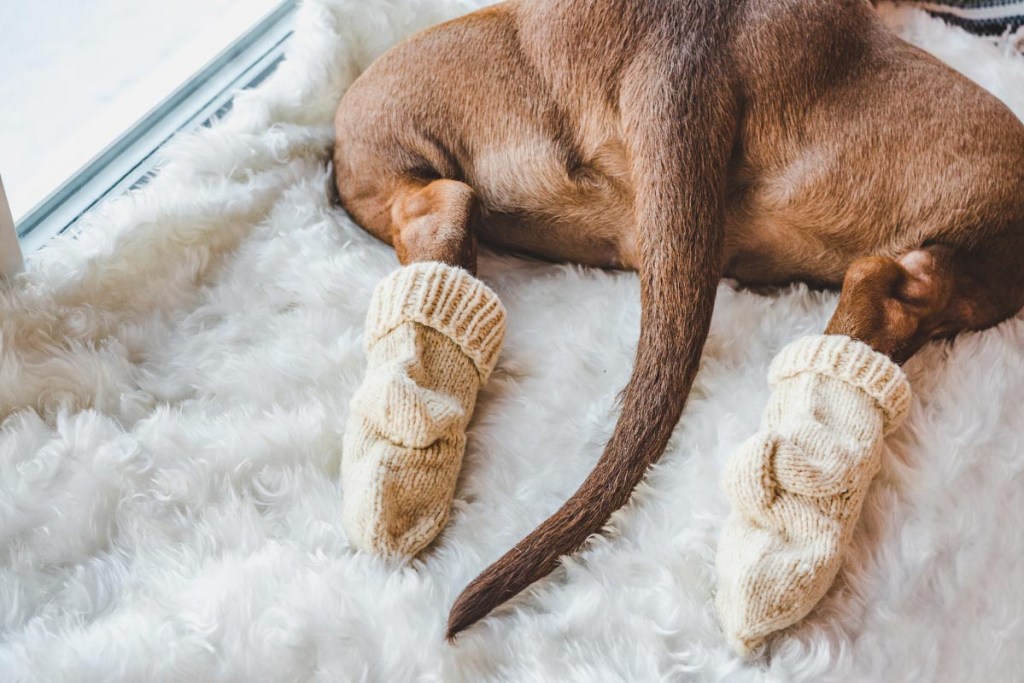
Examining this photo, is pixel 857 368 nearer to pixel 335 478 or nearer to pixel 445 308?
pixel 445 308

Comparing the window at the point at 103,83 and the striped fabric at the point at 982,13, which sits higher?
the window at the point at 103,83

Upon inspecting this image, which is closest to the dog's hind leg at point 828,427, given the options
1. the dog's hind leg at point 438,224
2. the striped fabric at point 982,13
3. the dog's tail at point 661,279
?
the dog's tail at point 661,279

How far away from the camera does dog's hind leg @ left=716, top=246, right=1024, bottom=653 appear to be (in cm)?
103

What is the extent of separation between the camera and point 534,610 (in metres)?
1.08

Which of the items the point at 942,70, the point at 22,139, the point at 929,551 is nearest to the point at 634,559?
the point at 929,551

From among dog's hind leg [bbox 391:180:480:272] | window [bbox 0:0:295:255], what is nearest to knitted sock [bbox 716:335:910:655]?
dog's hind leg [bbox 391:180:480:272]

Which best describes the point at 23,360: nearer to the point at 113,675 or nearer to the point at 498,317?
the point at 113,675

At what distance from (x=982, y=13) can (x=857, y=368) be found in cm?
101

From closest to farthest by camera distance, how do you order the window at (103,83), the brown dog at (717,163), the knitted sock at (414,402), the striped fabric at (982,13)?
the knitted sock at (414,402)
the brown dog at (717,163)
the window at (103,83)
the striped fabric at (982,13)

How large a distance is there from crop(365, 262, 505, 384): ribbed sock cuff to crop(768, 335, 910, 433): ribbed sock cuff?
0.39 metres

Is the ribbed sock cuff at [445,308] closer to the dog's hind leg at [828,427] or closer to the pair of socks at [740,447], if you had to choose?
the pair of socks at [740,447]

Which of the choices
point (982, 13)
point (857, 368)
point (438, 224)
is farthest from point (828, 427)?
point (982, 13)

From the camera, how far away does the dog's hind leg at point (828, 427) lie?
1.03 metres

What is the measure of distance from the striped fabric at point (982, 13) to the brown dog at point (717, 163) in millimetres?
544
